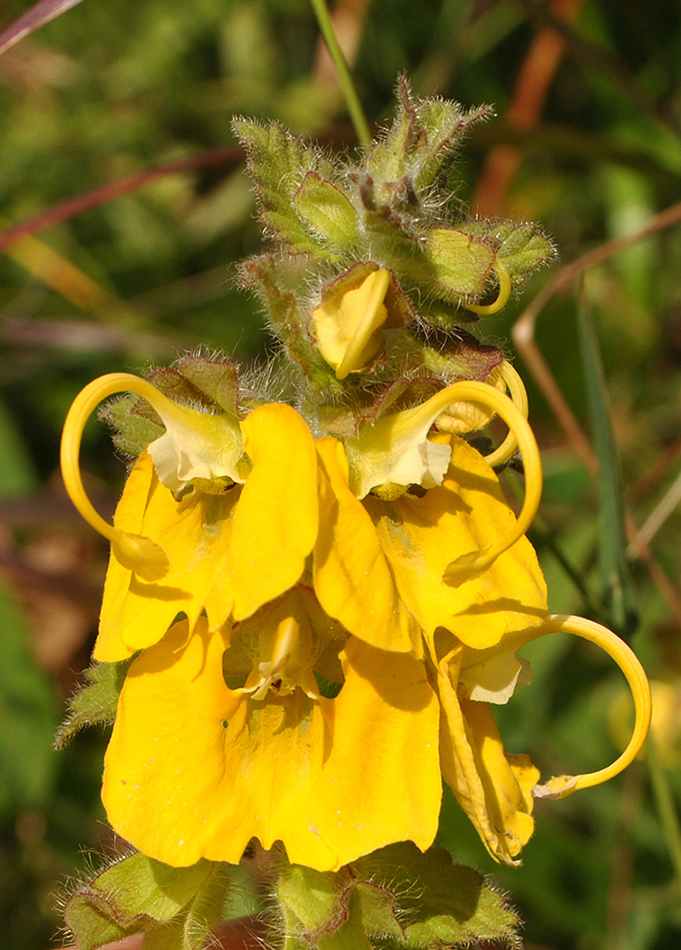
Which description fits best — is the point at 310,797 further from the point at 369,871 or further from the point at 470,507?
the point at 470,507

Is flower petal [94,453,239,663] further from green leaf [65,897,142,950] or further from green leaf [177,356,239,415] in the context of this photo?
→ green leaf [65,897,142,950]

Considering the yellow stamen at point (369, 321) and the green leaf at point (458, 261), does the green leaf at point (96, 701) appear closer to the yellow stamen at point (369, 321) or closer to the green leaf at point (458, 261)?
the yellow stamen at point (369, 321)

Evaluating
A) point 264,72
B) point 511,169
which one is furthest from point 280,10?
point 511,169

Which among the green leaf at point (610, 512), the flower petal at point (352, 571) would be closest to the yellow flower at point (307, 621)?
the flower petal at point (352, 571)

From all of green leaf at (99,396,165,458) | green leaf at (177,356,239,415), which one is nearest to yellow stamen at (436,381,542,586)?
green leaf at (177,356,239,415)

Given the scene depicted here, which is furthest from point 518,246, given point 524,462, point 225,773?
point 225,773

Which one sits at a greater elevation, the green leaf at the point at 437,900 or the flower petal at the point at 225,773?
the flower petal at the point at 225,773
